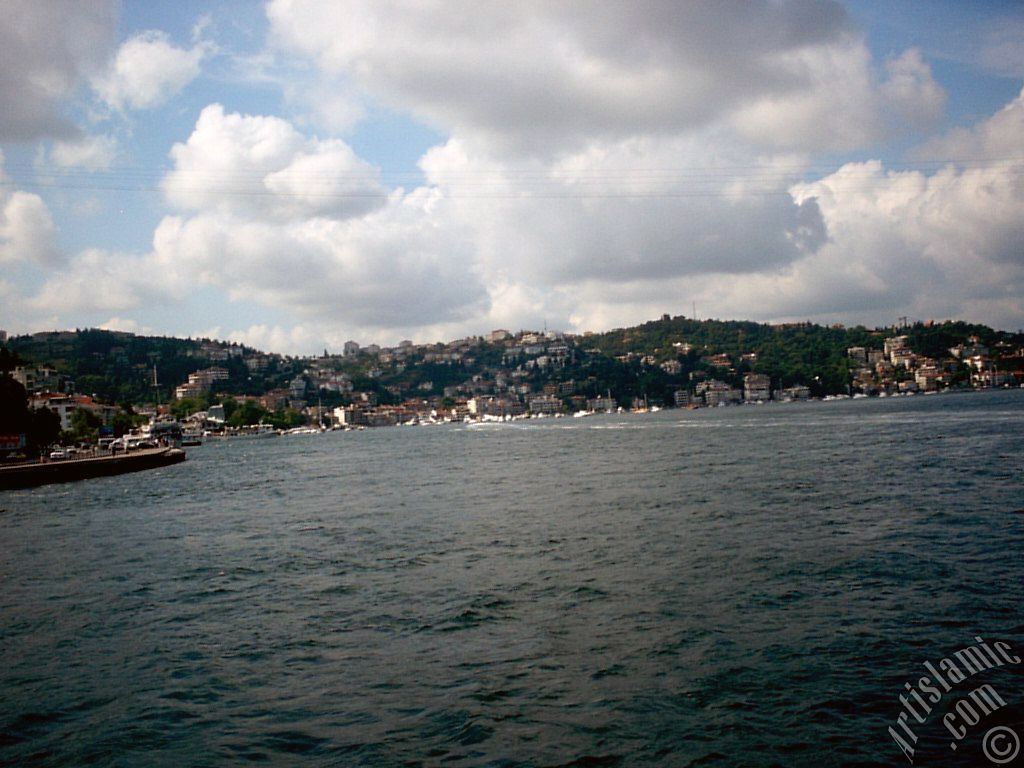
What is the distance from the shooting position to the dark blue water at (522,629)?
7746 mm

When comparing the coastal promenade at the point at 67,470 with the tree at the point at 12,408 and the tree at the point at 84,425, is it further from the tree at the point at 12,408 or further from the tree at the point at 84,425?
the tree at the point at 84,425

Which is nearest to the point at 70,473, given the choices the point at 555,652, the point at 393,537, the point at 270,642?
the point at 393,537

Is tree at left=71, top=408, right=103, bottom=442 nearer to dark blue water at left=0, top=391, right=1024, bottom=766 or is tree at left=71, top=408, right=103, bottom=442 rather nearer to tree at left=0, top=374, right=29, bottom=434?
tree at left=0, top=374, right=29, bottom=434

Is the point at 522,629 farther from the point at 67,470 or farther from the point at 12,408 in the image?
the point at 12,408

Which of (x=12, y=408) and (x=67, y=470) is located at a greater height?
(x=12, y=408)

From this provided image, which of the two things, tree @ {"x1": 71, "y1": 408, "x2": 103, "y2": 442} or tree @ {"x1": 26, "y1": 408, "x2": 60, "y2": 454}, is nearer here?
tree @ {"x1": 26, "y1": 408, "x2": 60, "y2": 454}

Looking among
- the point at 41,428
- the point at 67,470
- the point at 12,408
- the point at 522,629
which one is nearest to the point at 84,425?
the point at 41,428

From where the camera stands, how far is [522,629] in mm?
11164

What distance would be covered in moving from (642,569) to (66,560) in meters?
15.1

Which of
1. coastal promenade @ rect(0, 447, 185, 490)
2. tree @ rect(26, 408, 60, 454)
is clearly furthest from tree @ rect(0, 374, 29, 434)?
coastal promenade @ rect(0, 447, 185, 490)

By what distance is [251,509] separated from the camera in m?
29.6

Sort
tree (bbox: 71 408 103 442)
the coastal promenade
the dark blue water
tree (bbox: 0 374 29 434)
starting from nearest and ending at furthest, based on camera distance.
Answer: the dark blue water → the coastal promenade → tree (bbox: 0 374 29 434) → tree (bbox: 71 408 103 442)

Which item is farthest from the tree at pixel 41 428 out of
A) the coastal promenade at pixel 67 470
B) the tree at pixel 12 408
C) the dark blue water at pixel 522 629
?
the dark blue water at pixel 522 629

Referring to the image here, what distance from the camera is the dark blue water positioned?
7746mm
